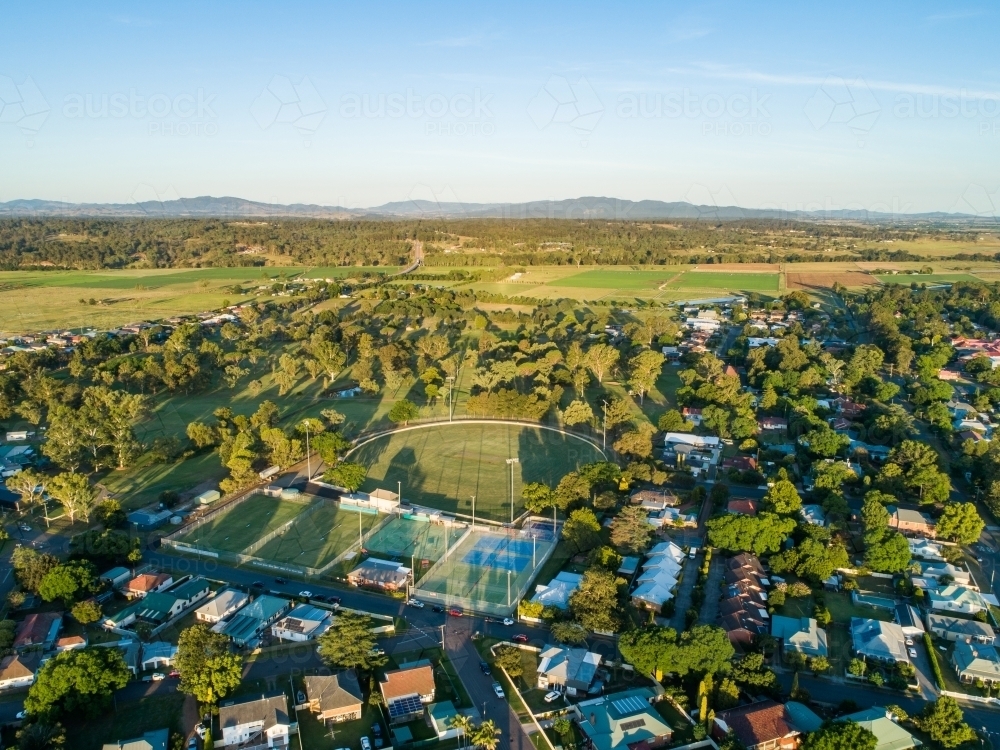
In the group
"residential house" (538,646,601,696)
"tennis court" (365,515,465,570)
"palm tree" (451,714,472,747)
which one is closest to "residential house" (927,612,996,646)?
"residential house" (538,646,601,696)

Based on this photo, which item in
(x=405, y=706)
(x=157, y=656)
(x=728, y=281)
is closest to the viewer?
(x=405, y=706)

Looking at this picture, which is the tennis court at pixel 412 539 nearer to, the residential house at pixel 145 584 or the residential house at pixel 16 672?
the residential house at pixel 145 584

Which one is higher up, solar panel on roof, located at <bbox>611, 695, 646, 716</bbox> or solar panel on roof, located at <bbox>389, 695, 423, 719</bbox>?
solar panel on roof, located at <bbox>611, 695, 646, 716</bbox>

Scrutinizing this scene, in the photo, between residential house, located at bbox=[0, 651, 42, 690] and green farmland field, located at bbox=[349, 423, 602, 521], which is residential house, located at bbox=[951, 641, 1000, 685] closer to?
green farmland field, located at bbox=[349, 423, 602, 521]

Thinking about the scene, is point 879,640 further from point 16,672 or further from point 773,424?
point 16,672

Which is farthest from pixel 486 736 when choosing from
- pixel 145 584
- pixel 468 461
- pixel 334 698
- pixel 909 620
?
pixel 468 461

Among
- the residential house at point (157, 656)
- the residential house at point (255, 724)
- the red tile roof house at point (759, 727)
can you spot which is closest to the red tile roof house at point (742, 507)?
the red tile roof house at point (759, 727)
